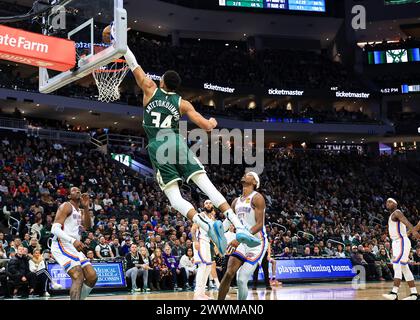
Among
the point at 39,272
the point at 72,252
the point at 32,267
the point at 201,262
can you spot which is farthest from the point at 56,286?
the point at 72,252

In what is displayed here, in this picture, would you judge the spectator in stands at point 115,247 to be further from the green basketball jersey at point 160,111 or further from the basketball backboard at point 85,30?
the green basketball jersey at point 160,111

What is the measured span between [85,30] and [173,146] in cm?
524

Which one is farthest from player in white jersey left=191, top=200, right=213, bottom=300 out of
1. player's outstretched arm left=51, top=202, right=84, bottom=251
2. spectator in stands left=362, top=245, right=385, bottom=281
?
spectator in stands left=362, top=245, right=385, bottom=281

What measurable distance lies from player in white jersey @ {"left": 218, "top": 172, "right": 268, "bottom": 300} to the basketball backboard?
3.20m

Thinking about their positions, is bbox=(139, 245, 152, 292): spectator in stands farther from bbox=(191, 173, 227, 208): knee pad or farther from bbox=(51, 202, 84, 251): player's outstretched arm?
bbox=(191, 173, 227, 208): knee pad

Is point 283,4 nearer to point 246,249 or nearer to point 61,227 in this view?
point 246,249

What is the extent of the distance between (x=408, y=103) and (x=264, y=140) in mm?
13250

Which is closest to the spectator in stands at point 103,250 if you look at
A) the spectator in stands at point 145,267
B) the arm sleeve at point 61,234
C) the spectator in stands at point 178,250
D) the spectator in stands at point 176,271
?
the spectator in stands at point 145,267

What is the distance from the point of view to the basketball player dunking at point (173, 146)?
7.75 m

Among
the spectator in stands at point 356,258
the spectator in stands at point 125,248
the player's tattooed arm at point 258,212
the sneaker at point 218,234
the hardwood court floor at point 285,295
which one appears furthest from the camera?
the spectator in stands at point 356,258

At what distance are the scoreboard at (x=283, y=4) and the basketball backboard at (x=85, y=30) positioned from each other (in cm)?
3107

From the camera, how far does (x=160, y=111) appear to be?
784 centimetres
